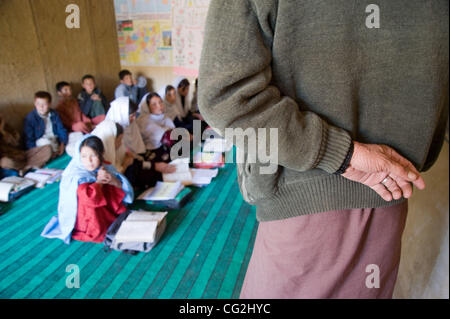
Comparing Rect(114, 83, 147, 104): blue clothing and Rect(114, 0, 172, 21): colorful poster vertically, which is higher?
Rect(114, 0, 172, 21): colorful poster

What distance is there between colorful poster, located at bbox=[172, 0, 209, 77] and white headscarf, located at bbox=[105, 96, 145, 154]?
265 mm

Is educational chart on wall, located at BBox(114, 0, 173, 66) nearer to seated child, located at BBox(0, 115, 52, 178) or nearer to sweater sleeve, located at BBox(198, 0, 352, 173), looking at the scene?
seated child, located at BBox(0, 115, 52, 178)

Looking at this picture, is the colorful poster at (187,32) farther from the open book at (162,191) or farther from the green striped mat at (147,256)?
the open book at (162,191)

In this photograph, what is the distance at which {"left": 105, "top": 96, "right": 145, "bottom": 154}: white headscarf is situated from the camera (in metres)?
1.15

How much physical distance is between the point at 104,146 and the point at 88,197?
1.15 feet

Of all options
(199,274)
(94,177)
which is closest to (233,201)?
(199,274)

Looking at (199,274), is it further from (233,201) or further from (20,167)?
(20,167)

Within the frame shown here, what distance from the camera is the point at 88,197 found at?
4.90 feet

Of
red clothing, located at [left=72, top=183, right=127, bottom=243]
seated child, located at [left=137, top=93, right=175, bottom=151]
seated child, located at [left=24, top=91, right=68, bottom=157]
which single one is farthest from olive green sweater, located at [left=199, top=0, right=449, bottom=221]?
seated child, located at [left=137, top=93, right=175, bottom=151]

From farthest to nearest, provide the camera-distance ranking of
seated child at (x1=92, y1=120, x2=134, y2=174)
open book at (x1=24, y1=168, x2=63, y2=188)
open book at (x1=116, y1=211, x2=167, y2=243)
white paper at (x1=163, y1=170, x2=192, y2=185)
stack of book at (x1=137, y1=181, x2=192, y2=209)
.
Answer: white paper at (x1=163, y1=170, x2=192, y2=185), stack of book at (x1=137, y1=181, x2=192, y2=209), open book at (x1=116, y1=211, x2=167, y2=243), seated child at (x1=92, y1=120, x2=134, y2=174), open book at (x1=24, y1=168, x2=63, y2=188)

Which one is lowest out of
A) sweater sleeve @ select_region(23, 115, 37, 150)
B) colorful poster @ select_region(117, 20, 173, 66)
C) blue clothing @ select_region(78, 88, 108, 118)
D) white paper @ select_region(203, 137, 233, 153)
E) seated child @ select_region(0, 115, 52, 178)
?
white paper @ select_region(203, 137, 233, 153)

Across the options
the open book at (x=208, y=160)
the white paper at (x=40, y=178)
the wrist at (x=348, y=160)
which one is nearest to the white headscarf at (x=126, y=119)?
the white paper at (x=40, y=178)

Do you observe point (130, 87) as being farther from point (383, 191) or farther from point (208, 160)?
point (208, 160)

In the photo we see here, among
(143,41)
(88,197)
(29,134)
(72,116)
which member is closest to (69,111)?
(72,116)
